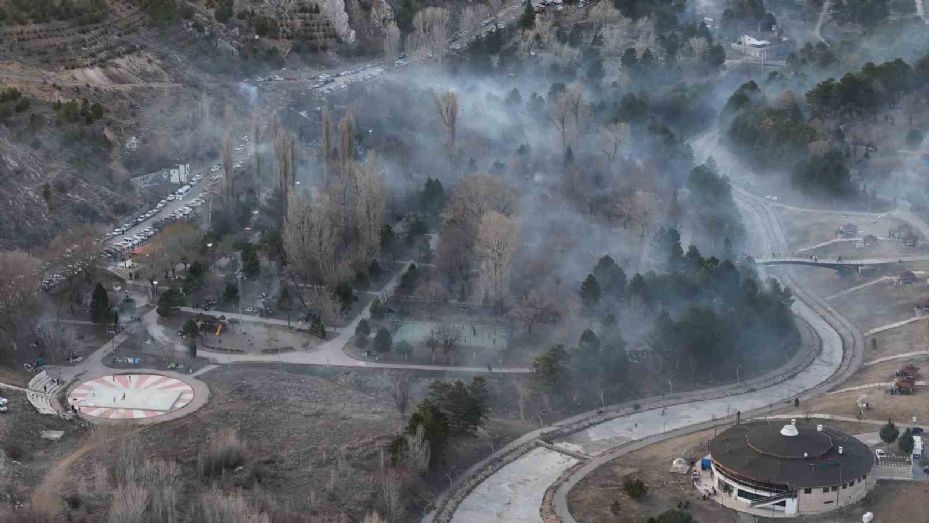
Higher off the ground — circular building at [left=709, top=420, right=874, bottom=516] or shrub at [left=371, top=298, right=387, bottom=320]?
shrub at [left=371, top=298, right=387, bottom=320]

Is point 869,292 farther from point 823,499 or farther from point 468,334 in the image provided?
point 823,499

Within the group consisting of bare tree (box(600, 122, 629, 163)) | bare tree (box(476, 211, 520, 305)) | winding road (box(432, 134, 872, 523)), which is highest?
bare tree (box(600, 122, 629, 163))

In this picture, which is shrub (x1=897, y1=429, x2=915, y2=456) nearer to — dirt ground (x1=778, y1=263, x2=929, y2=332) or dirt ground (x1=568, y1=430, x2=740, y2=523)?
dirt ground (x1=568, y1=430, x2=740, y2=523)

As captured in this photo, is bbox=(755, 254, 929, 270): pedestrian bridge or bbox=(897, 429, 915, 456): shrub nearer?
bbox=(897, 429, 915, 456): shrub

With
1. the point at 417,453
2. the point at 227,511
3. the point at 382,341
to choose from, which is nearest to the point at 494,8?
the point at 382,341

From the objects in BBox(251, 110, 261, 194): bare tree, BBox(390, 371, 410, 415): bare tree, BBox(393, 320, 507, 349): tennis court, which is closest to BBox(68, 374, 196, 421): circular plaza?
BBox(390, 371, 410, 415): bare tree

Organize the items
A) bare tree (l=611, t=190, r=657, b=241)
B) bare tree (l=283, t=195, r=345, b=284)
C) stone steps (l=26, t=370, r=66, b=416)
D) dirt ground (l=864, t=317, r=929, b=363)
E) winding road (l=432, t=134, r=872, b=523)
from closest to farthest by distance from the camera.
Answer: winding road (l=432, t=134, r=872, b=523), stone steps (l=26, t=370, r=66, b=416), dirt ground (l=864, t=317, r=929, b=363), bare tree (l=283, t=195, r=345, b=284), bare tree (l=611, t=190, r=657, b=241)

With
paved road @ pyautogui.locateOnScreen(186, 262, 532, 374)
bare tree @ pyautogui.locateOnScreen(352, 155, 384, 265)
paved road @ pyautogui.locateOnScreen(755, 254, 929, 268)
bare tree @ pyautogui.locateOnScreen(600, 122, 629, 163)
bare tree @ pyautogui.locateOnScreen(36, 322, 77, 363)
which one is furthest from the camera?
bare tree @ pyautogui.locateOnScreen(600, 122, 629, 163)
